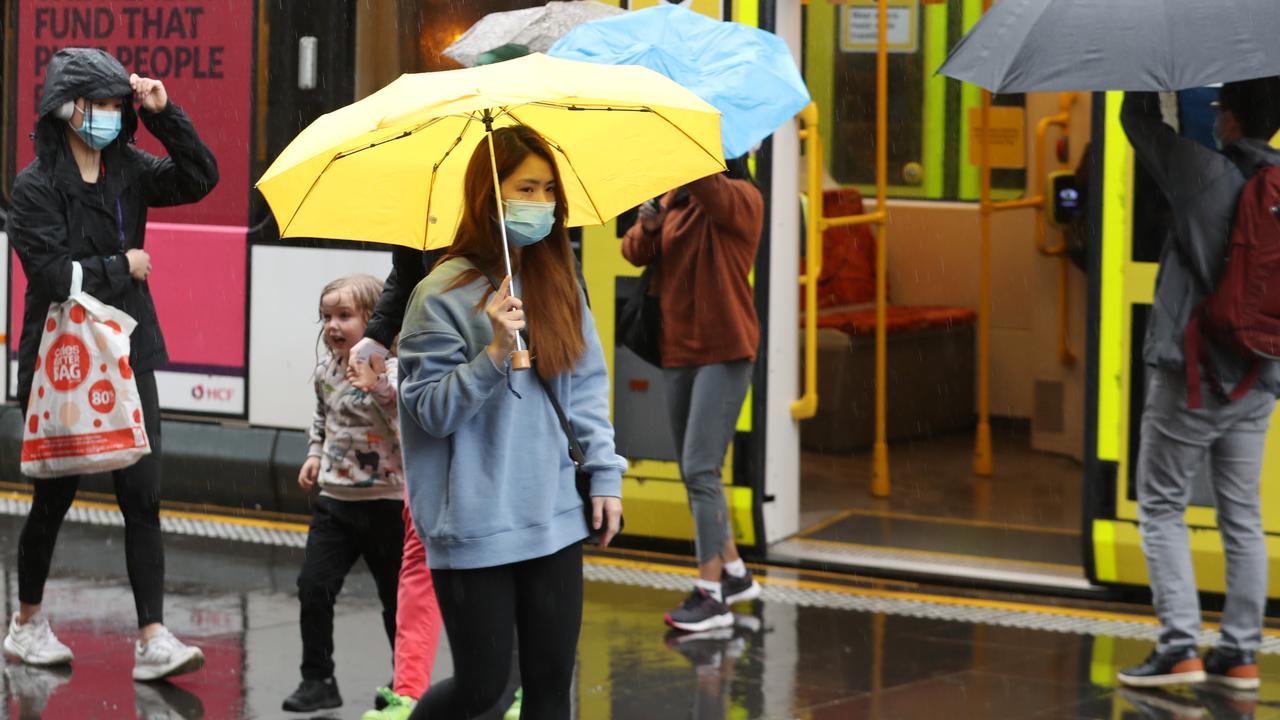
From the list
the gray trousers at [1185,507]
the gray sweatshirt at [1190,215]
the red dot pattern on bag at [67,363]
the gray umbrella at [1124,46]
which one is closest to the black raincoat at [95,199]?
the red dot pattern on bag at [67,363]

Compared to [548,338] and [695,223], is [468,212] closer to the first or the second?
[548,338]

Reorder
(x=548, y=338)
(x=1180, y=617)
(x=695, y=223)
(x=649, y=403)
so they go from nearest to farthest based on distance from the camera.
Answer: (x=548, y=338) < (x=1180, y=617) < (x=695, y=223) < (x=649, y=403)

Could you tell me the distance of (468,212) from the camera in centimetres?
416

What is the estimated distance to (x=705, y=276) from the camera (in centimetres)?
655

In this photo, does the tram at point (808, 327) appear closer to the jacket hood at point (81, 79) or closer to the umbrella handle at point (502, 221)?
the jacket hood at point (81, 79)

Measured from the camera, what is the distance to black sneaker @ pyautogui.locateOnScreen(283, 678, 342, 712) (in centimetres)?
559

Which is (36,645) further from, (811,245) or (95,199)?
(811,245)

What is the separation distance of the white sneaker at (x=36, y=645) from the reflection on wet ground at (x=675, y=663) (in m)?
0.06

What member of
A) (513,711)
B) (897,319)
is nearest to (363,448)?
(513,711)

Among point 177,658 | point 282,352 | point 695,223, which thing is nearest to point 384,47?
point 282,352

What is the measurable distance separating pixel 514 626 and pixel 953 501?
5254 millimetres

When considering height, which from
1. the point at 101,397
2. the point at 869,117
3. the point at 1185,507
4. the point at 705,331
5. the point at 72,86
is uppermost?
the point at 869,117

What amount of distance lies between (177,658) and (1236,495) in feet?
10.7

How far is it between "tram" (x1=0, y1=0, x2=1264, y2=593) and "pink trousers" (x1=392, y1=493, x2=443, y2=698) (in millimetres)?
2049
